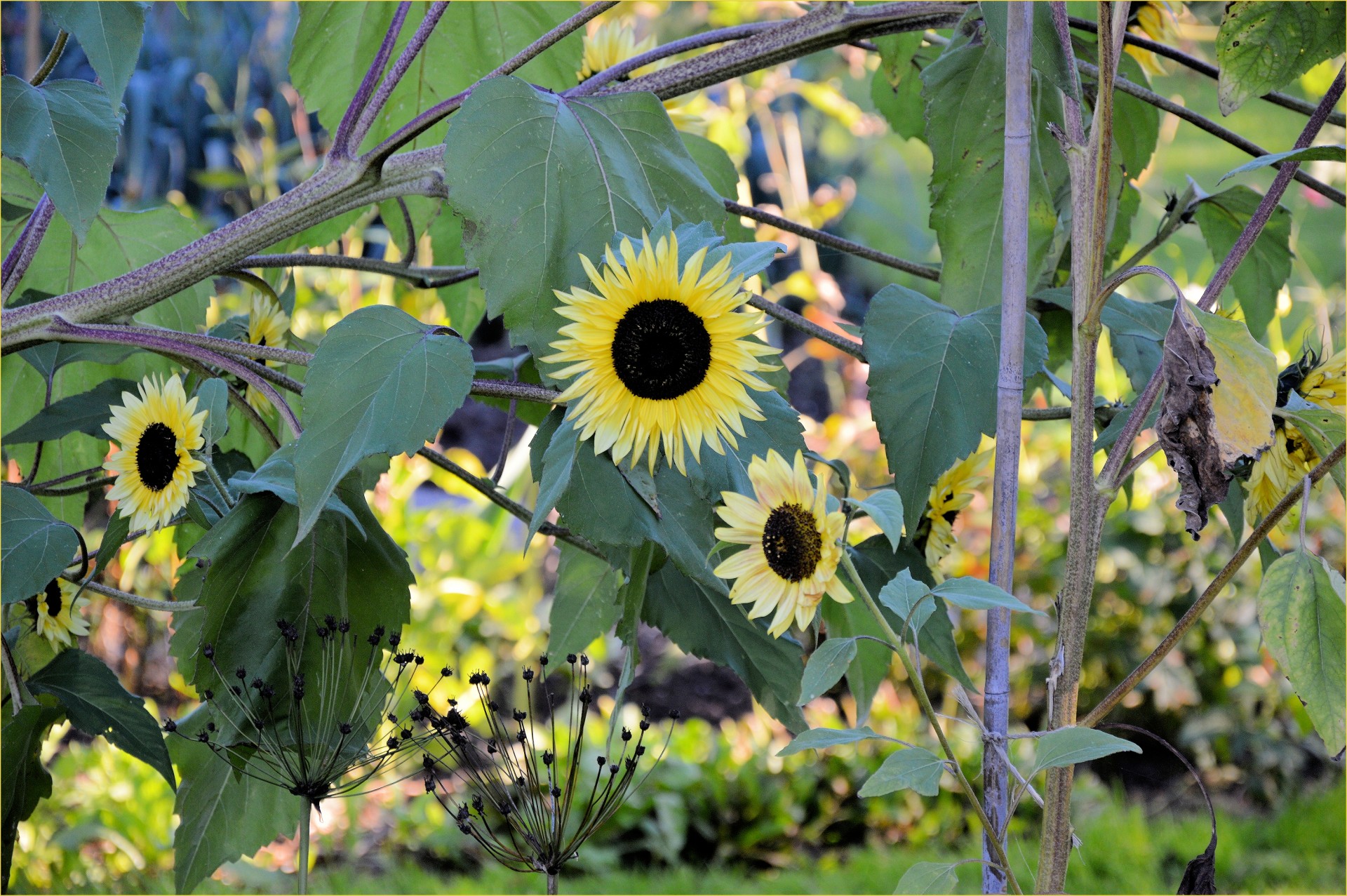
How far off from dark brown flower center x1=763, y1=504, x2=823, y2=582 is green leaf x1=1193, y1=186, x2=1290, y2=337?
0.99ft

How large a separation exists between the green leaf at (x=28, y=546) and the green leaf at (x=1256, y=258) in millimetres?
502

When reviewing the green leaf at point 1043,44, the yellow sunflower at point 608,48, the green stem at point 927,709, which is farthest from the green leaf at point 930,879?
the yellow sunflower at point 608,48

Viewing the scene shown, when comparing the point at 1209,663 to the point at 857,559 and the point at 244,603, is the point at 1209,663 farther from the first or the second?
the point at 244,603

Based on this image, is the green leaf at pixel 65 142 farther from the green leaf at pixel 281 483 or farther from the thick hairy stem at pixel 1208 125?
the thick hairy stem at pixel 1208 125

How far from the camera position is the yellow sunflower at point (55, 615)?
0.51 m

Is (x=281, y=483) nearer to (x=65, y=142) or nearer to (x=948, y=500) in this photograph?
(x=65, y=142)

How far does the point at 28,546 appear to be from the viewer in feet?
1.33

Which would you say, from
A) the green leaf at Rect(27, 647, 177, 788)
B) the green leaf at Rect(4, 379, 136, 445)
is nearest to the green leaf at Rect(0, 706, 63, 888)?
the green leaf at Rect(27, 647, 177, 788)

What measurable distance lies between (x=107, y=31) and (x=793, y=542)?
28cm

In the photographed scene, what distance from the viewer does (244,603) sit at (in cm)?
38

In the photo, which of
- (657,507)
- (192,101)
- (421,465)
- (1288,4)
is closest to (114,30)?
(657,507)

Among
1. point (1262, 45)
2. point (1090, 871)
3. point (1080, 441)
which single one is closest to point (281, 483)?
point (1080, 441)

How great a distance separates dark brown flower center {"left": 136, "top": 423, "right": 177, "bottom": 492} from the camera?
0.41 m

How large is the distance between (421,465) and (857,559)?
1.74 m
